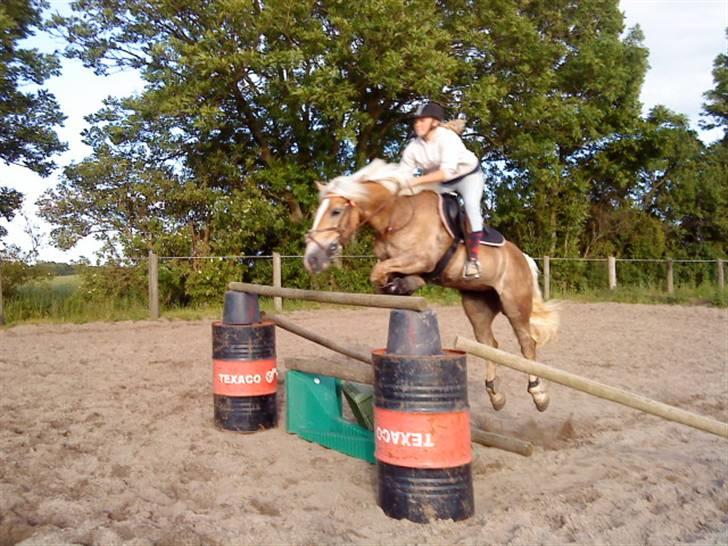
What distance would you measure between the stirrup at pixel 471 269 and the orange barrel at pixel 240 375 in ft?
4.90

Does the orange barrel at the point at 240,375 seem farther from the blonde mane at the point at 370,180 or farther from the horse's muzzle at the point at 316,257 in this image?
the blonde mane at the point at 370,180

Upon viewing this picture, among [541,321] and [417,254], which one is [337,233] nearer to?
[417,254]

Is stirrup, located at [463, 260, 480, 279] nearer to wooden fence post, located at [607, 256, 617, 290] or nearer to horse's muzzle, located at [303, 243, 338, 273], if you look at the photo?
horse's muzzle, located at [303, 243, 338, 273]

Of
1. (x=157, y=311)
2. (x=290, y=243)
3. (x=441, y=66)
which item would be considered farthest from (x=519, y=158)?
(x=157, y=311)

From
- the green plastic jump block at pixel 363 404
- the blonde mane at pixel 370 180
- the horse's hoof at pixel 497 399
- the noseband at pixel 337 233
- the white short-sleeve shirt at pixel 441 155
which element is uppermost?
the white short-sleeve shirt at pixel 441 155

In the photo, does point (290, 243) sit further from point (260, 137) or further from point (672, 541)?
point (672, 541)

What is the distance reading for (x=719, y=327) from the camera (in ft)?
39.6

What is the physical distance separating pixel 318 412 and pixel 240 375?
610mm

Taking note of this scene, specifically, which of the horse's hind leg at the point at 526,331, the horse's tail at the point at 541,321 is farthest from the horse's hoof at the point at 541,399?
the horse's tail at the point at 541,321

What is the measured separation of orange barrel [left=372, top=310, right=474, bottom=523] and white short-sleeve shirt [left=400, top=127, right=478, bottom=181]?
181 centimetres

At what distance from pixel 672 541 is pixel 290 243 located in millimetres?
15328

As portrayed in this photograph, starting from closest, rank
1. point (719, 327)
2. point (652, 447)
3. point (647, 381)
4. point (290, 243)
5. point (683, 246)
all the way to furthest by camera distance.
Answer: point (652, 447) < point (647, 381) < point (719, 327) < point (290, 243) < point (683, 246)

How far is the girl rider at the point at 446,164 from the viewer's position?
456 cm

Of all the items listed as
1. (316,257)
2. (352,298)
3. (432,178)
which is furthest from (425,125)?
(352,298)
